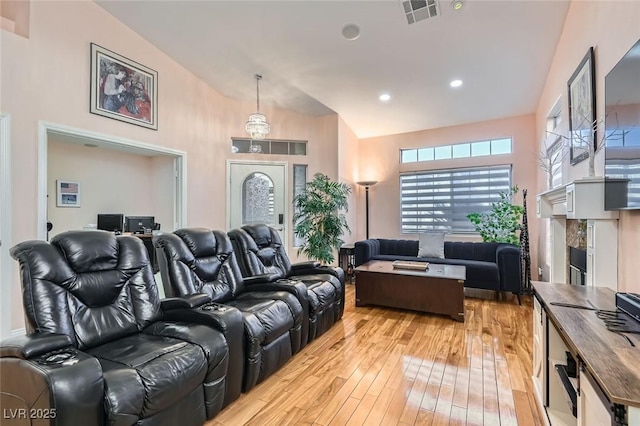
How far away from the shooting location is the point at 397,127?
5.92 m

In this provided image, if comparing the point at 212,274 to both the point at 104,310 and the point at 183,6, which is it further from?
the point at 183,6

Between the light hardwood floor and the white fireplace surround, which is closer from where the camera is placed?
the light hardwood floor

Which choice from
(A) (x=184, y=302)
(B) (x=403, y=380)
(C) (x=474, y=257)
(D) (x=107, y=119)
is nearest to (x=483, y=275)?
(C) (x=474, y=257)

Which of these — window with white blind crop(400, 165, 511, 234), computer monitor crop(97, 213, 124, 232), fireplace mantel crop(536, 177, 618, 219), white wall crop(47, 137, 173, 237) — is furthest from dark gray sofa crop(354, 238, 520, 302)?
computer monitor crop(97, 213, 124, 232)

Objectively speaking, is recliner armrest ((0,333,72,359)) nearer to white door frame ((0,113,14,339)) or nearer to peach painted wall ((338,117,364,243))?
white door frame ((0,113,14,339))

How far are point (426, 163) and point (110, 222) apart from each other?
565 cm

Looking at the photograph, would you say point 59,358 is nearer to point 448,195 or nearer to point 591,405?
point 591,405

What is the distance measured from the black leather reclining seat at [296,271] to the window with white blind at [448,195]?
10.2 feet

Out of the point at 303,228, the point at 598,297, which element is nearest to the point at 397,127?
the point at 303,228

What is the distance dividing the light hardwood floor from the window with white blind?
256 cm

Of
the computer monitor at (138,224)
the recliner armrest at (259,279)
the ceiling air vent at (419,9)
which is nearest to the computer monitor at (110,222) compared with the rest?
the computer monitor at (138,224)

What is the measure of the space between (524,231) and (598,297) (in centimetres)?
319

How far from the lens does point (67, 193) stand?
4.53m

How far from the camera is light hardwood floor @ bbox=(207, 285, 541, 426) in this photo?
72.7 inches
